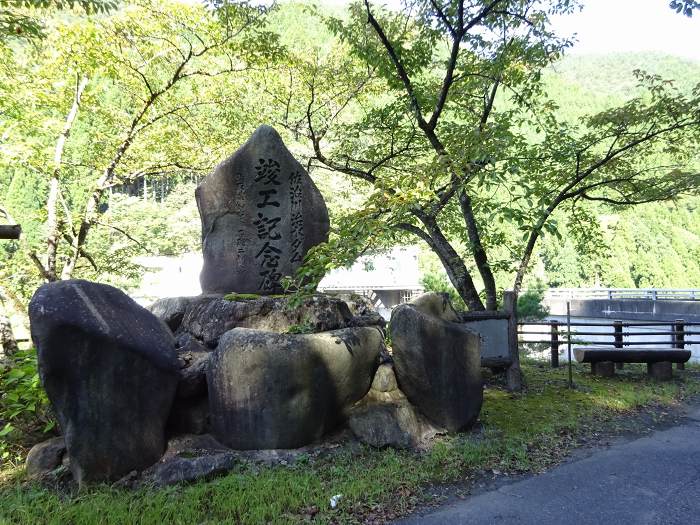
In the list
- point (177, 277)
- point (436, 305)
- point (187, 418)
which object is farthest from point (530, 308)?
point (187, 418)

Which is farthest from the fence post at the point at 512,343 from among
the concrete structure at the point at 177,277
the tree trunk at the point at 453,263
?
the concrete structure at the point at 177,277

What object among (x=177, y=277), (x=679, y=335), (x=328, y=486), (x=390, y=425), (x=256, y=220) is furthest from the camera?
(x=177, y=277)

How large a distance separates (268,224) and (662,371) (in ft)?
26.9

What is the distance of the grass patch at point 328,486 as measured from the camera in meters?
3.66

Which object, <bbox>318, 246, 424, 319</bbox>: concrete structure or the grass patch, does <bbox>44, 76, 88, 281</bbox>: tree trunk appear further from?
<bbox>318, 246, 424, 319</bbox>: concrete structure

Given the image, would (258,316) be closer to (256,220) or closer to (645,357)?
(256,220)

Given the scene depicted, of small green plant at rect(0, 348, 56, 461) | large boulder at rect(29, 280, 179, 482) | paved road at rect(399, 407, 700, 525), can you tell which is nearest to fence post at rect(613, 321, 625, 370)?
paved road at rect(399, 407, 700, 525)

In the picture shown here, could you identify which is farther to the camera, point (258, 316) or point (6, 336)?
point (6, 336)

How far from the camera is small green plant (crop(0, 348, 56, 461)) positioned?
504cm

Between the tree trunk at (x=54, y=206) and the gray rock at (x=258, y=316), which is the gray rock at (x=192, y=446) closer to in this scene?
the gray rock at (x=258, y=316)

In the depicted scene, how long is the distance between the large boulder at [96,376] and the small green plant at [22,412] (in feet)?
3.74

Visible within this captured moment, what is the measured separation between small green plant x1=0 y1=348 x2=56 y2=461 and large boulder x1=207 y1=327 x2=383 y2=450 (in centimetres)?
196

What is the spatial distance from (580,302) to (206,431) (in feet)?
86.6

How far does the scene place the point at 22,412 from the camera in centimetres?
534
